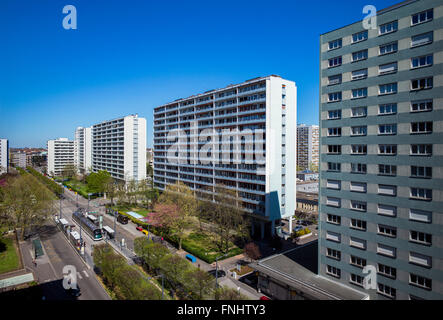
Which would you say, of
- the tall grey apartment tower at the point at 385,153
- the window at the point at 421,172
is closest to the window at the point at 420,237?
the tall grey apartment tower at the point at 385,153

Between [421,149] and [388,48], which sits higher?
[388,48]

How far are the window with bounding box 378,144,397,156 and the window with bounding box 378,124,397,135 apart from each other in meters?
1.12

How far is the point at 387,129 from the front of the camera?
2316cm

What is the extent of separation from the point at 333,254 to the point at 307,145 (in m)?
128

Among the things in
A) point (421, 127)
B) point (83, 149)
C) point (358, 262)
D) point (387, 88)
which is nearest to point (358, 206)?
point (358, 262)

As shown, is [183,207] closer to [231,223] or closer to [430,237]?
[231,223]

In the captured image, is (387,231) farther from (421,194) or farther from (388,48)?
(388,48)

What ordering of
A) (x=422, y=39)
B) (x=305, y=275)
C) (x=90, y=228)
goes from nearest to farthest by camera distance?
(x=422, y=39) → (x=305, y=275) → (x=90, y=228)

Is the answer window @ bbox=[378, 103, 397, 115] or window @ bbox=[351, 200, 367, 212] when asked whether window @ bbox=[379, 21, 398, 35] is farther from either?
window @ bbox=[351, 200, 367, 212]

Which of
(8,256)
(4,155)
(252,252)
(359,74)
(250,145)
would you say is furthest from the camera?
(4,155)

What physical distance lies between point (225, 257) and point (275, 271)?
1203 cm

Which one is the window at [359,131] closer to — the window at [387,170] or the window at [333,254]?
the window at [387,170]

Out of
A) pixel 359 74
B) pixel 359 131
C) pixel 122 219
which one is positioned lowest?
pixel 122 219

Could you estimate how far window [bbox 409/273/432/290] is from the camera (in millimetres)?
20734
